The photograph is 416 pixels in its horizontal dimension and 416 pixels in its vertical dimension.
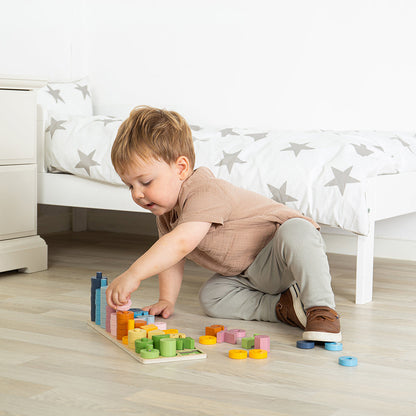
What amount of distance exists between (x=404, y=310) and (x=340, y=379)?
0.62m

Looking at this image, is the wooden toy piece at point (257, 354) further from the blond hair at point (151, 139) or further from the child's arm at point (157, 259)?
the blond hair at point (151, 139)

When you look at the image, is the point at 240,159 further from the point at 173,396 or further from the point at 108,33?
the point at 108,33

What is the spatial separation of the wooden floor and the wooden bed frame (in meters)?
0.10

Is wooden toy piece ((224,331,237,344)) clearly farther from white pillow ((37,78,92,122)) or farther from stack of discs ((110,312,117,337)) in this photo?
white pillow ((37,78,92,122))

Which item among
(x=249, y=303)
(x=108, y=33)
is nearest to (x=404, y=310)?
(x=249, y=303)

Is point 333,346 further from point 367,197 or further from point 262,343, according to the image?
point 367,197

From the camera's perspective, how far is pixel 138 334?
1309 mm

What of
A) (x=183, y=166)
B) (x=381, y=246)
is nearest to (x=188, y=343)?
(x=183, y=166)

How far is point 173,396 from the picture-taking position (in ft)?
3.51

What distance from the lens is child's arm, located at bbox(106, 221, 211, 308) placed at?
1.32 meters

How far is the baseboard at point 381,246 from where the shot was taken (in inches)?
101

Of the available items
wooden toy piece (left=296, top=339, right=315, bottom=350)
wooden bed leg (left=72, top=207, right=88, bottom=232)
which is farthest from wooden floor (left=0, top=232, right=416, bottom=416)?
wooden bed leg (left=72, top=207, right=88, bottom=232)

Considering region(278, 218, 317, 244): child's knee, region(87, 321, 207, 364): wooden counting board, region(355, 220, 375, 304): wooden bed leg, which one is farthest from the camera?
region(355, 220, 375, 304): wooden bed leg

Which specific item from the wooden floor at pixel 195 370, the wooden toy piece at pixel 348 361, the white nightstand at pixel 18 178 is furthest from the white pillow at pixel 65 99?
the wooden toy piece at pixel 348 361
